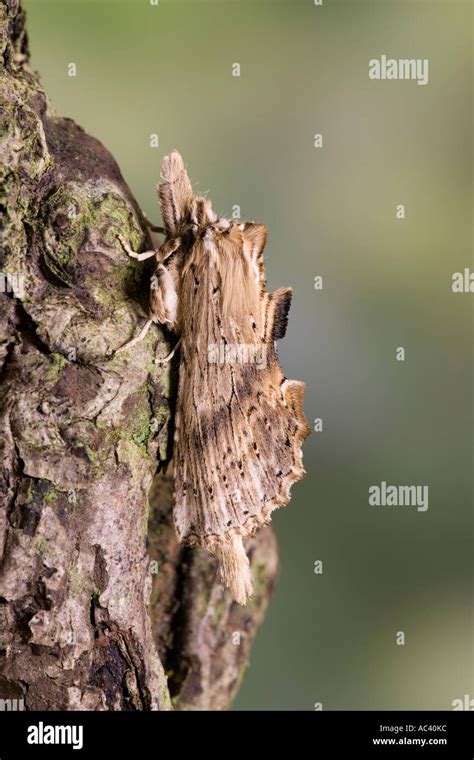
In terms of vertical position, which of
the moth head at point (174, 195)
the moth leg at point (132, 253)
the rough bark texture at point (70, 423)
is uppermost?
the moth head at point (174, 195)

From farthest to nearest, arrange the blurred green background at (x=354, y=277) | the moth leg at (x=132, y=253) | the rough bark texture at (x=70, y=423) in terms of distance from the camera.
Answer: the blurred green background at (x=354, y=277) → the moth leg at (x=132, y=253) → the rough bark texture at (x=70, y=423)

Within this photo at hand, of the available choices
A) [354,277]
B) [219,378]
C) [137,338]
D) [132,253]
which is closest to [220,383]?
[219,378]

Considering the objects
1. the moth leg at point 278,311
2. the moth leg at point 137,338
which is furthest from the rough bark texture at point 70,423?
the moth leg at point 278,311

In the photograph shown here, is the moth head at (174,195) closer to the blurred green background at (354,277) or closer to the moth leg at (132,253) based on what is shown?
the moth leg at (132,253)

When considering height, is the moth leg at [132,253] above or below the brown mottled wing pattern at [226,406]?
above

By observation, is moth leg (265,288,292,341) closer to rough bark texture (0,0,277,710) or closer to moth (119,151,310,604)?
moth (119,151,310,604)
